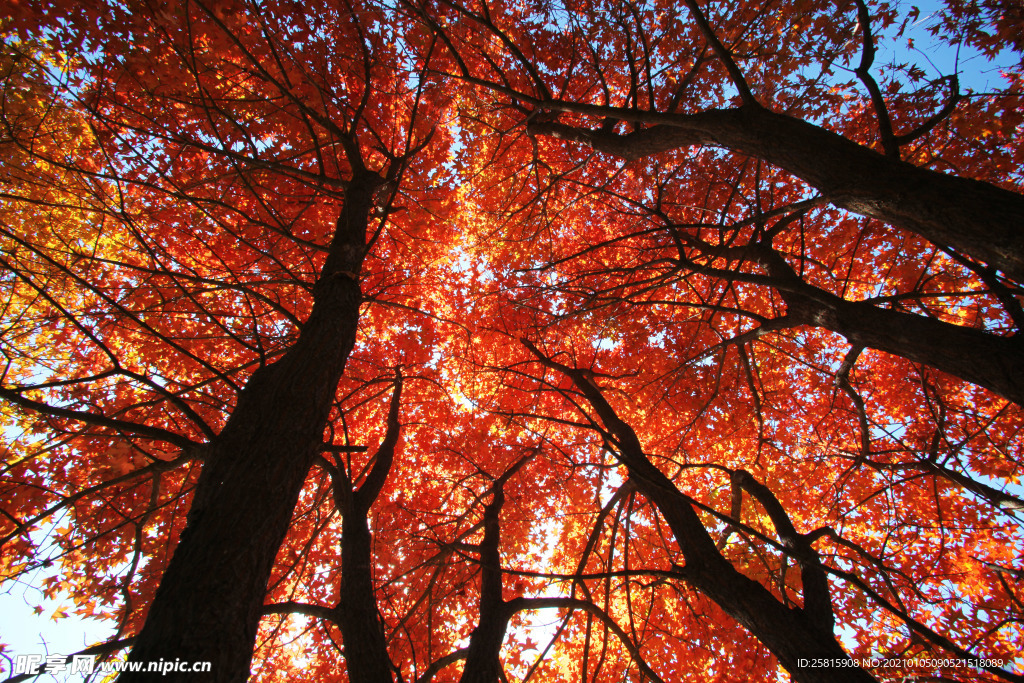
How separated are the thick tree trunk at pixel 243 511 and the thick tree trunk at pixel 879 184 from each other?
2.36 meters

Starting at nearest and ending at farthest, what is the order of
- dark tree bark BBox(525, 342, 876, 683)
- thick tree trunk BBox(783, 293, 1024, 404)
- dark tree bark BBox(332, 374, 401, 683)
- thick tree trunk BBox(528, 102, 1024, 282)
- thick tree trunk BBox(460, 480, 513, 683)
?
thick tree trunk BBox(528, 102, 1024, 282) < thick tree trunk BBox(783, 293, 1024, 404) < dark tree bark BBox(525, 342, 876, 683) < dark tree bark BBox(332, 374, 401, 683) < thick tree trunk BBox(460, 480, 513, 683)

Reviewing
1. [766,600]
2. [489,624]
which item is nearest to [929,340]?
[766,600]

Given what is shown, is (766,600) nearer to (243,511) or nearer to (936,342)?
(936,342)

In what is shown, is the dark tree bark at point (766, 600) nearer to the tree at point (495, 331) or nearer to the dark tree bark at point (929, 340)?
the tree at point (495, 331)

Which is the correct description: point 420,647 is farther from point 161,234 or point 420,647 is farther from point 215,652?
point 161,234

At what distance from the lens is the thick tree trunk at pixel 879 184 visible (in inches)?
87.7

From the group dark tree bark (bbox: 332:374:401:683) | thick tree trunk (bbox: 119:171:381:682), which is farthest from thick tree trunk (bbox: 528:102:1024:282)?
dark tree bark (bbox: 332:374:401:683)

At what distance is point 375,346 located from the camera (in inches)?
300

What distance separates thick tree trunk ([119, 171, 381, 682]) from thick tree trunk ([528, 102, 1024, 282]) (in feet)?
7.75

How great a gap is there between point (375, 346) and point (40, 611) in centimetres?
484

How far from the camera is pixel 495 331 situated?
256 inches

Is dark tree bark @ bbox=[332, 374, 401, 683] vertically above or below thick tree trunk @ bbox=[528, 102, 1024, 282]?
below

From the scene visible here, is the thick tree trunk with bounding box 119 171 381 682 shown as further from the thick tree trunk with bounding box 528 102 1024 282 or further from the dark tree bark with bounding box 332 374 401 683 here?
the thick tree trunk with bounding box 528 102 1024 282

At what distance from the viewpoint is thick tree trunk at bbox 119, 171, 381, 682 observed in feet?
5.34
